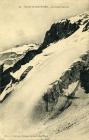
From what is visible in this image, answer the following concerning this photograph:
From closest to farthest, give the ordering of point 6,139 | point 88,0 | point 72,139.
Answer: point 88,0 → point 6,139 → point 72,139

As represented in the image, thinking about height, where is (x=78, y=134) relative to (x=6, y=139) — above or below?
below

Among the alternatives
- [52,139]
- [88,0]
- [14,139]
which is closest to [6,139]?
[14,139]

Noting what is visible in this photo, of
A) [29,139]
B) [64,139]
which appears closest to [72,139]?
[64,139]

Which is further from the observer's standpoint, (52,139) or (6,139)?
(52,139)

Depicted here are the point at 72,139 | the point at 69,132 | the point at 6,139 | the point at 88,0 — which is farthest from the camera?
the point at 69,132

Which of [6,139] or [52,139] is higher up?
[6,139]

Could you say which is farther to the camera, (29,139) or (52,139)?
(52,139)

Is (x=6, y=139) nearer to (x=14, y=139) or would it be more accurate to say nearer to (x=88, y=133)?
(x=14, y=139)

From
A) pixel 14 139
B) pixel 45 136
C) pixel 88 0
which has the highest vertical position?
pixel 88 0

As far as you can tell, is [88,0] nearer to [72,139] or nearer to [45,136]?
[72,139]
